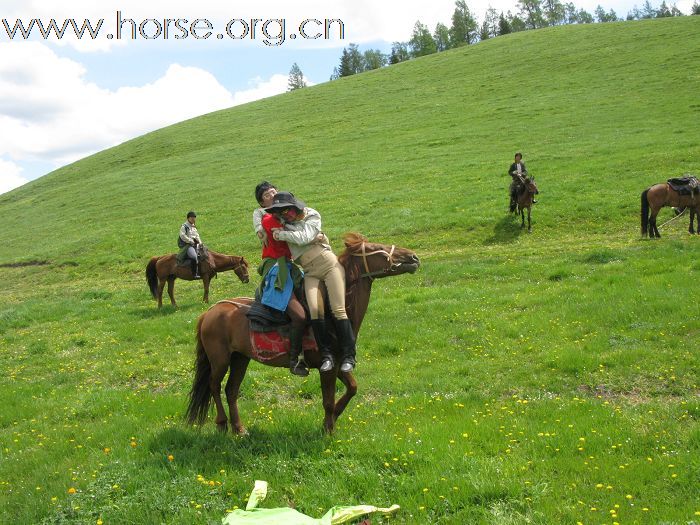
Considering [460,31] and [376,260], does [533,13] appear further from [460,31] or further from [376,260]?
[376,260]

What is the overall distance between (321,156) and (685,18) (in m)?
48.1

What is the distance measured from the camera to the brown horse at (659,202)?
2006 centimetres

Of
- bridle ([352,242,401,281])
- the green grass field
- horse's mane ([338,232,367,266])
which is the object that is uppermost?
horse's mane ([338,232,367,266])

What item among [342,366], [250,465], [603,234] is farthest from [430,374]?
[603,234]

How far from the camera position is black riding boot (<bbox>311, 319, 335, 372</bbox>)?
289 inches

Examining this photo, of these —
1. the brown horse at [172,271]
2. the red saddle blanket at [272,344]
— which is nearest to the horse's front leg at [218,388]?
the red saddle blanket at [272,344]

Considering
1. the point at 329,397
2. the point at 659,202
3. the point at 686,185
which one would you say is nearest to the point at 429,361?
the point at 329,397

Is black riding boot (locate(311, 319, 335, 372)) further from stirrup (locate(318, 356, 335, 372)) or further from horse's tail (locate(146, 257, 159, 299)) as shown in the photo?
horse's tail (locate(146, 257, 159, 299))

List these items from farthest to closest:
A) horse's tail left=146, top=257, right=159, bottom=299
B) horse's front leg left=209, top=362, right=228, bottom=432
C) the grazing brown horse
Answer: the grazing brown horse < horse's tail left=146, top=257, right=159, bottom=299 < horse's front leg left=209, top=362, right=228, bottom=432

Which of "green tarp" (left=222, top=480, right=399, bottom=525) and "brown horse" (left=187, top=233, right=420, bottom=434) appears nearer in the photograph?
"green tarp" (left=222, top=480, right=399, bottom=525)

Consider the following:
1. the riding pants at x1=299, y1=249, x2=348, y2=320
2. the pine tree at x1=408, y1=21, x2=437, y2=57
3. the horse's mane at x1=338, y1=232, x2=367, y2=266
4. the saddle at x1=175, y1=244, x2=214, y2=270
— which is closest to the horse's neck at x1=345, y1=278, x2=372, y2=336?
the riding pants at x1=299, y1=249, x2=348, y2=320

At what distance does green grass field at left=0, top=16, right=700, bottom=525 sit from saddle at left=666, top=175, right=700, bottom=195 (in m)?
1.47

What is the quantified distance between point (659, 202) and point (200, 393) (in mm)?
17888

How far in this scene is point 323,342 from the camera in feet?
24.4
